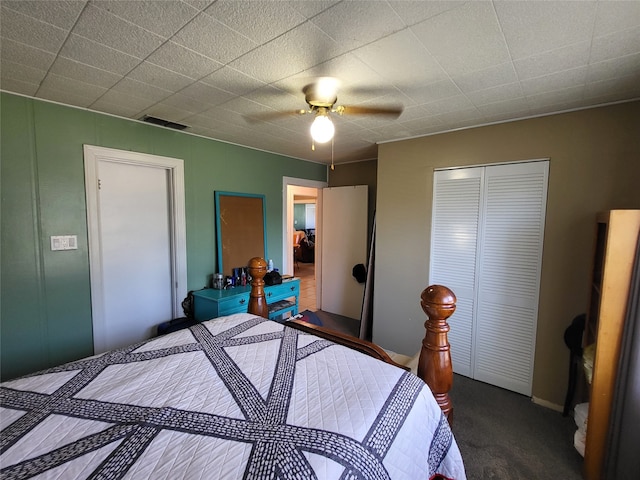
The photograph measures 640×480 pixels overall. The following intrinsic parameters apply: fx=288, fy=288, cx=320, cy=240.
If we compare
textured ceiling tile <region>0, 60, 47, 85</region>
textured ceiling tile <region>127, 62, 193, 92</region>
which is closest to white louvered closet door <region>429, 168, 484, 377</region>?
textured ceiling tile <region>127, 62, 193, 92</region>

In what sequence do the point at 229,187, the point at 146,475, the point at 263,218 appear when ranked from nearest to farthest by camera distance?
the point at 146,475 → the point at 229,187 → the point at 263,218

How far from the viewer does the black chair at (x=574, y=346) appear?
6.97 ft

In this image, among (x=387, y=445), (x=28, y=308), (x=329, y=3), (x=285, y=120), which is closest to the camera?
(x=387, y=445)

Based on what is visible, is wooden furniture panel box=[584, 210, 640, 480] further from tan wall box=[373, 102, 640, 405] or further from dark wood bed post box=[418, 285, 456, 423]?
dark wood bed post box=[418, 285, 456, 423]

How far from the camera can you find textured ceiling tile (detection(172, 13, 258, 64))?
1.25 metres

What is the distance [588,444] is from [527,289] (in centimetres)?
108

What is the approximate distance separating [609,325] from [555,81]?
1457mm

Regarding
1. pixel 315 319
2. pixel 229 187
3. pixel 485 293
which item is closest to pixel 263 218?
pixel 229 187

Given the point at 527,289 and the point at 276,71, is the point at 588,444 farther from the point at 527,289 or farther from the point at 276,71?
the point at 276,71

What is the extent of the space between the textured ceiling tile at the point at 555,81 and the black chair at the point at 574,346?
5.35 feet

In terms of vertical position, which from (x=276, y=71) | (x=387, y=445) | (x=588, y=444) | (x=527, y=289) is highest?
(x=276, y=71)

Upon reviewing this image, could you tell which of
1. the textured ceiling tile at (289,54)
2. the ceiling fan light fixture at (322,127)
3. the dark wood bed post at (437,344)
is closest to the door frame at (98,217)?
the textured ceiling tile at (289,54)

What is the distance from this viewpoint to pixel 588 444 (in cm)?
169

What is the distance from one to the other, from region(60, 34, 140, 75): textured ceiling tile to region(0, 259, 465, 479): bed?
150 centimetres
